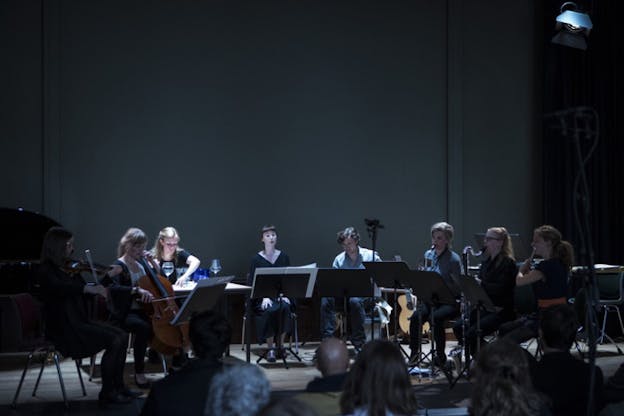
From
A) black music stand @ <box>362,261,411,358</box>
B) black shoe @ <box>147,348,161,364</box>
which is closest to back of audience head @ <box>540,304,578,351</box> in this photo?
black music stand @ <box>362,261,411,358</box>

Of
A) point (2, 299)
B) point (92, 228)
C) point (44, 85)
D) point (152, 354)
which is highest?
point (44, 85)

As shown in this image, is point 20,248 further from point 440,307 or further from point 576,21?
point 576,21

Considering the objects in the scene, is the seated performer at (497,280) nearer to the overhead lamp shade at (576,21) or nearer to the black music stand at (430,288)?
the black music stand at (430,288)

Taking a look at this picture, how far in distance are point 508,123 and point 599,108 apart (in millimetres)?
1079

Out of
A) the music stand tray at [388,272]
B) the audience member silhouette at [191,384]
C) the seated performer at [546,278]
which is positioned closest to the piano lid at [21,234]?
the music stand tray at [388,272]

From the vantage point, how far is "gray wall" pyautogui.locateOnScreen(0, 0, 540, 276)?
871 cm

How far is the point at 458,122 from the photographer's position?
32.9 ft

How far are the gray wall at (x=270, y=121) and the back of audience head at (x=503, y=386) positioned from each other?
6.32 meters

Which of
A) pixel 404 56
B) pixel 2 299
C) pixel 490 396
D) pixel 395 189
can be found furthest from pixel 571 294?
pixel 490 396

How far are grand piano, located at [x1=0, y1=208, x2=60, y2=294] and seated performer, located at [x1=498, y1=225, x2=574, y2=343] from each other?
4.02 meters

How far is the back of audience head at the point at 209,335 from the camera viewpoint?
380 centimetres

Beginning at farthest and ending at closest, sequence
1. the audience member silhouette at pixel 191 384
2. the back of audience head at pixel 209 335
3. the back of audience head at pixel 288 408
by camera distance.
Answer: the back of audience head at pixel 209 335
the audience member silhouette at pixel 191 384
the back of audience head at pixel 288 408

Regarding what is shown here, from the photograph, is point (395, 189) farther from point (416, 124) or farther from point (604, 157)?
point (604, 157)

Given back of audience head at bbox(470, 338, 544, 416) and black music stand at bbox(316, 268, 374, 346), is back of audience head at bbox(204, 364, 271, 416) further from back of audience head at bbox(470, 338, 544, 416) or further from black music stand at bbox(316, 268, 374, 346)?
black music stand at bbox(316, 268, 374, 346)
